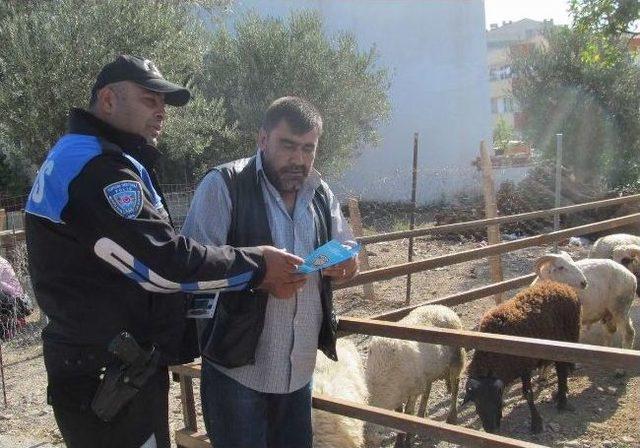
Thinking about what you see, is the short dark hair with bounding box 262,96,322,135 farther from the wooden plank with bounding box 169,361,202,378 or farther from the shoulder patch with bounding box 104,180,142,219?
the wooden plank with bounding box 169,361,202,378

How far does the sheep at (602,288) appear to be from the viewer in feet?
20.0

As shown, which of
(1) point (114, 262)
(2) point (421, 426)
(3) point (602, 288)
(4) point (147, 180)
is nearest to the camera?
(1) point (114, 262)

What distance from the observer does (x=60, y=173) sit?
6.63 ft

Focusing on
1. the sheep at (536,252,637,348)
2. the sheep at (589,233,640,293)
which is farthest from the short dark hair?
the sheep at (589,233,640,293)

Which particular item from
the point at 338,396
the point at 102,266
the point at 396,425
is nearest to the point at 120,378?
the point at 102,266

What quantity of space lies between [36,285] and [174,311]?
17.9 inches

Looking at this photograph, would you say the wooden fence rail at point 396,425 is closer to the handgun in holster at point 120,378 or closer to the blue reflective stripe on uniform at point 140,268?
the handgun in holster at point 120,378

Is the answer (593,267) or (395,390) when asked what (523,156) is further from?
(395,390)

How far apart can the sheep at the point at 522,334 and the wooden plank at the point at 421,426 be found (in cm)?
205

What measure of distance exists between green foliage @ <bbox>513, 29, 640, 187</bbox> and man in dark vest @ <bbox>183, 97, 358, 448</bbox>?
17.4 m

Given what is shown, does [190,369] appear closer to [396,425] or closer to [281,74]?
[396,425]

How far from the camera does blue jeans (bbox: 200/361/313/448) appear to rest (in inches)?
95.2

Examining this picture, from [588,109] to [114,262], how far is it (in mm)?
18500

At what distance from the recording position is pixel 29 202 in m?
2.12
